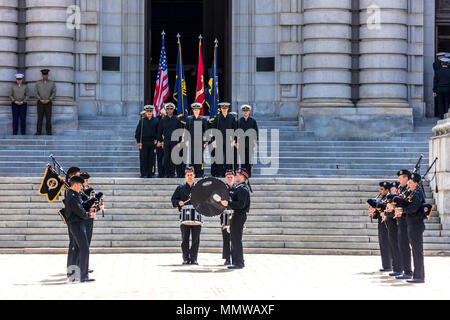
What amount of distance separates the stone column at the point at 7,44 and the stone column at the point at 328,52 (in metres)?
9.11

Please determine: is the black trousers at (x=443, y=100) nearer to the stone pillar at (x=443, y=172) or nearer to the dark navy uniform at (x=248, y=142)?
the stone pillar at (x=443, y=172)

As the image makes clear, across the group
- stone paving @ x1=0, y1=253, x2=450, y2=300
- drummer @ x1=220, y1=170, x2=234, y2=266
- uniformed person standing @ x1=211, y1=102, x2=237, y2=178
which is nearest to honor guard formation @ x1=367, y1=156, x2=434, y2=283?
stone paving @ x1=0, y1=253, x2=450, y2=300

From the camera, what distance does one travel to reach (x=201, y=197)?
19.5 metres

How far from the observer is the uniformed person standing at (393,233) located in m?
18.5

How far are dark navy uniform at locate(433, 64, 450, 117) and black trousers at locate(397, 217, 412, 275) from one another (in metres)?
13.8

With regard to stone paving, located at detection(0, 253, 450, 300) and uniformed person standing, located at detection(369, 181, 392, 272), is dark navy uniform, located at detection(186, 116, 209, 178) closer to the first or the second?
stone paving, located at detection(0, 253, 450, 300)

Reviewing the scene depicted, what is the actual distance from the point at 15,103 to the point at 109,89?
138 inches

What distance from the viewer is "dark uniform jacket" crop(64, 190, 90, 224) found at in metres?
17.0

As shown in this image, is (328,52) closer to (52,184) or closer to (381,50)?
(381,50)

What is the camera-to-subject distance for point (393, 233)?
1902 cm

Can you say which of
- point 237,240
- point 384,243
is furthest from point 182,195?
point 384,243

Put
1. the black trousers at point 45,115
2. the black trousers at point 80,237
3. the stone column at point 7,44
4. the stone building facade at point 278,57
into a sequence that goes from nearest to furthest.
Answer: the black trousers at point 80,237 → the black trousers at point 45,115 → the stone building facade at point 278,57 → the stone column at point 7,44

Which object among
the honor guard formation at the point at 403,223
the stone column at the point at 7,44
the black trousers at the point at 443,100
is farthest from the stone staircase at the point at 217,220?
the stone column at the point at 7,44

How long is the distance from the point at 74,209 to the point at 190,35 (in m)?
27.4
